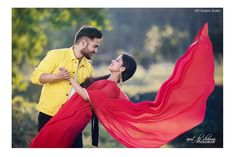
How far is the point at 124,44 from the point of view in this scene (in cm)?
442

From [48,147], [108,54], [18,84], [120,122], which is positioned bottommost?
[48,147]

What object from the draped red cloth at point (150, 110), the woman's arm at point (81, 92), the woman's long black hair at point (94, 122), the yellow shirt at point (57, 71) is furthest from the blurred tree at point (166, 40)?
the woman's arm at point (81, 92)

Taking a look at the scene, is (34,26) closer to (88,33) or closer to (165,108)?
(88,33)

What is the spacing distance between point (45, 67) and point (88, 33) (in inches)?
22.6

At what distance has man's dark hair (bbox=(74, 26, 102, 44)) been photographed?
439 centimetres

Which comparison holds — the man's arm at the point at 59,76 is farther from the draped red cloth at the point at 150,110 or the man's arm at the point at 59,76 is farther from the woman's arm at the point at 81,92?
the draped red cloth at the point at 150,110

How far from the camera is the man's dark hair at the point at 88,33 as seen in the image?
4.39 meters

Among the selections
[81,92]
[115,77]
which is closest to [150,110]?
[115,77]

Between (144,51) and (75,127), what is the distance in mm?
1079

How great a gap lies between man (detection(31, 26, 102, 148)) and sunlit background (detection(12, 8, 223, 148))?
0.07 m

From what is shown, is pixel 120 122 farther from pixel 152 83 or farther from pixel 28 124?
pixel 28 124

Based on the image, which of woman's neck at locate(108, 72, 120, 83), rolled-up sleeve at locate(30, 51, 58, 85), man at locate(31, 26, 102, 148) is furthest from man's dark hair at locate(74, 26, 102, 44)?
woman's neck at locate(108, 72, 120, 83)
